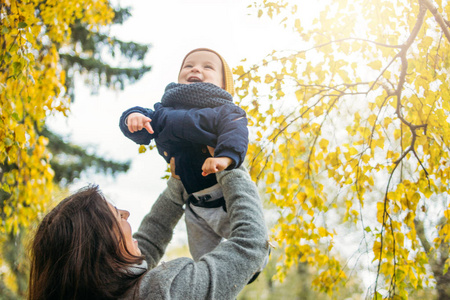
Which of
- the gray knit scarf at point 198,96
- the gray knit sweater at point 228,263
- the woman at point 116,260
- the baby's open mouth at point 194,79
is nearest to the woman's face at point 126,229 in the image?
the woman at point 116,260

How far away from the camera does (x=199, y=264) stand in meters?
1.07

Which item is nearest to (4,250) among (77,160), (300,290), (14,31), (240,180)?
(77,160)

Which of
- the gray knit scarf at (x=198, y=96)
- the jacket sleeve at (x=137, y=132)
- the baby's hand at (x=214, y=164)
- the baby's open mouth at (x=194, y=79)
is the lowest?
the baby's hand at (x=214, y=164)

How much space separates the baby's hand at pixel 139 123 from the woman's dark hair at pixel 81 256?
293 mm

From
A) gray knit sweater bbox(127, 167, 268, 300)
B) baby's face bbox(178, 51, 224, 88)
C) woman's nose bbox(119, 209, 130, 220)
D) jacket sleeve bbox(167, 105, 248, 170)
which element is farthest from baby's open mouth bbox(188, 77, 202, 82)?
woman's nose bbox(119, 209, 130, 220)

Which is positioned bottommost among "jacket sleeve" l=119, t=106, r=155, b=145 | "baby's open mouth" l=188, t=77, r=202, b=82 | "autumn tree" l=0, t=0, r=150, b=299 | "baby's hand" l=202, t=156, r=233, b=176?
"baby's hand" l=202, t=156, r=233, b=176

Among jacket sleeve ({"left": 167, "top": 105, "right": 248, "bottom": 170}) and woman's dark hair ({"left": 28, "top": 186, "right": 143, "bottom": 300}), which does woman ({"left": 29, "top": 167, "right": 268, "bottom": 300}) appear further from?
jacket sleeve ({"left": 167, "top": 105, "right": 248, "bottom": 170})

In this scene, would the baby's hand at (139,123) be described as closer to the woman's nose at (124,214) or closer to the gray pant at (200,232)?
the woman's nose at (124,214)

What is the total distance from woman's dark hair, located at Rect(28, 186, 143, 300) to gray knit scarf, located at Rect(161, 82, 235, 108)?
0.51 metres

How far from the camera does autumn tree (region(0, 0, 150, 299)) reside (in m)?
1.88

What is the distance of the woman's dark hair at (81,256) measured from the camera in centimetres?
104

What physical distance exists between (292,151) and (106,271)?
187 centimetres

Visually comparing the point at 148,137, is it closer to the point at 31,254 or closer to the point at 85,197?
the point at 85,197

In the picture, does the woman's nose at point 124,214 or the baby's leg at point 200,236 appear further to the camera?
the baby's leg at point 200,236
